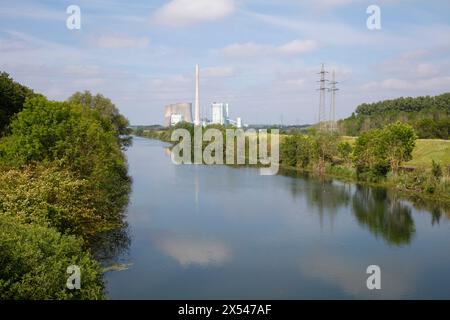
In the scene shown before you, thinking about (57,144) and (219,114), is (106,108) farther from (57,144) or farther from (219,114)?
(219,114)

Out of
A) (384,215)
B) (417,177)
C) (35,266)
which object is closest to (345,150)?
(417,177)

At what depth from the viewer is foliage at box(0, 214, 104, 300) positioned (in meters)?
7.55

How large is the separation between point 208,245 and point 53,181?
5.81 metres

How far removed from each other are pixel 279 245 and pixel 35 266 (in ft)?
32.3

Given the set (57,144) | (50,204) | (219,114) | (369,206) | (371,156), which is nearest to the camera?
(50,204)

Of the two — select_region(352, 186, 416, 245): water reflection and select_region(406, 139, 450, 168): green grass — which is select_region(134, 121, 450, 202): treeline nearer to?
select_region(406, 139, 450, 168): green grass

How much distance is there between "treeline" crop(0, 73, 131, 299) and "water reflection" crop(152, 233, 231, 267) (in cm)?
213

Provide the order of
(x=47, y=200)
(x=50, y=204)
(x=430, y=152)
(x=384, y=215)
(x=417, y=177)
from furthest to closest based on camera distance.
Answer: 1. (x=430, y=152)
2. (x=417, y=177)
3. (x=384, y=215)
4. (x=47, y=200)
5. (x=50, y=204)

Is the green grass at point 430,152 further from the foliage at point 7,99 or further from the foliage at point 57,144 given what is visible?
the foliage at point 7,99

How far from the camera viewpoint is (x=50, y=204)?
1175 cm

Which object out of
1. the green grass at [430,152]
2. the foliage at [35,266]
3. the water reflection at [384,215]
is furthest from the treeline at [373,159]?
the foliage at [35,266]

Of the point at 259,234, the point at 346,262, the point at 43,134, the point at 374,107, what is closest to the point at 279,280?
the point at 346,262

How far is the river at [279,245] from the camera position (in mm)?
12352
